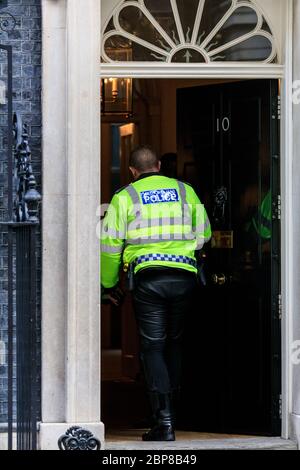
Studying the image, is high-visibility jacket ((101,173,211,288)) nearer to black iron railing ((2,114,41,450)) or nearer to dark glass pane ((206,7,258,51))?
black iron railing ((2,114,41,450))

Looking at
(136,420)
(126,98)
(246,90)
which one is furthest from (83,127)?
(126,98)

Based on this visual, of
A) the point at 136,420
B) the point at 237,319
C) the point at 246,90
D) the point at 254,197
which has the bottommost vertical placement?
the point at 136,420

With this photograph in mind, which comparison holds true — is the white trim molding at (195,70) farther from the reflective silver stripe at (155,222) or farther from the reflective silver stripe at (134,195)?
the reflective silver stripe at (155,222)

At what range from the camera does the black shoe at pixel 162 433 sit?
8.51 metres

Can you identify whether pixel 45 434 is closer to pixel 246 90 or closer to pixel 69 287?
pixel 69 287

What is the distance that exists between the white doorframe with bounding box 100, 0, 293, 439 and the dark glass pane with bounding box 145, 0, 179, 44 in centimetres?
23

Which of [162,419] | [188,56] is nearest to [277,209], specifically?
[188,56]

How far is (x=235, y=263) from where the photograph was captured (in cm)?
897

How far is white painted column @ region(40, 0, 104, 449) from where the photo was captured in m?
8.12

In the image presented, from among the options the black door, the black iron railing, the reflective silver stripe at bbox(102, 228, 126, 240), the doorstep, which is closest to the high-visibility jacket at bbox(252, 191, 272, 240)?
the black door

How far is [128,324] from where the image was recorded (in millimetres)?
12312

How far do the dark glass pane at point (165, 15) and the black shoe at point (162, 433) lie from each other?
2.56m

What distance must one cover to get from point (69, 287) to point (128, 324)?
423 cm

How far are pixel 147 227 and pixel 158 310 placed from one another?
55 cm
